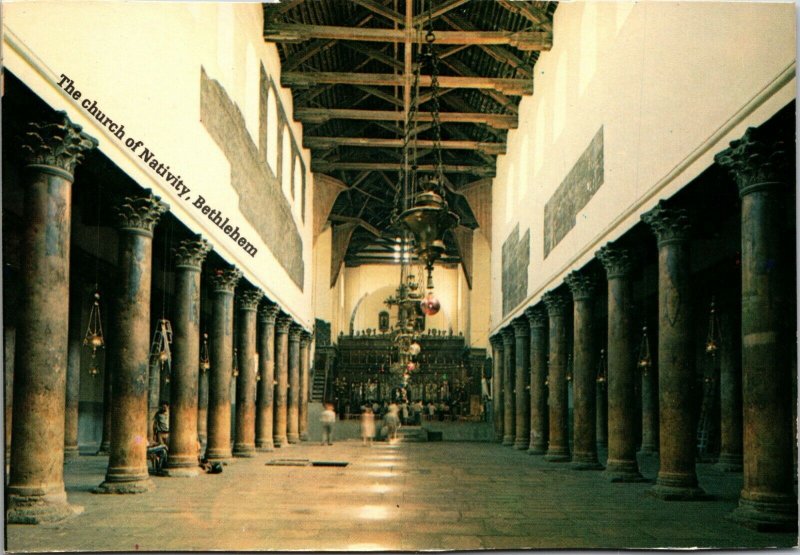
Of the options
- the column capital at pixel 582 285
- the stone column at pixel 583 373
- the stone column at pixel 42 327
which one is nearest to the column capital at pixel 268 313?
the stone column at pixel 583 373

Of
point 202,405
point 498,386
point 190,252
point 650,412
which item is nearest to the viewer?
point 190,252

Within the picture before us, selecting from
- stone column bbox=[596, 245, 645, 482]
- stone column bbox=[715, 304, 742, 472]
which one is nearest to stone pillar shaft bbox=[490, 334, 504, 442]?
stone column bbox=[715, 304, 742, 472]

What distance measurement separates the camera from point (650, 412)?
89.2 feet

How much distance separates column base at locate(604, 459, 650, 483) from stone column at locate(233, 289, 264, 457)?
33.4 feet

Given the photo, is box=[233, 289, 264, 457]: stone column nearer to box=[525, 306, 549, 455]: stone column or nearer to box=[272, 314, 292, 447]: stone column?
box=[272, 314, 292, 447]: stone column

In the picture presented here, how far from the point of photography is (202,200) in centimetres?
1683

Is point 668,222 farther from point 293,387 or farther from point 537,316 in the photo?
point 293,387

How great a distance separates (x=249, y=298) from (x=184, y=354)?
6.28 meters

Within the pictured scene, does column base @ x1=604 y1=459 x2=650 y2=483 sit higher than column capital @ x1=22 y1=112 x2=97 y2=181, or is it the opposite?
column capital @ x1=22 y1=112 x2=97 y2=181

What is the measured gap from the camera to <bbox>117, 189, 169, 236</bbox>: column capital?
13.9m

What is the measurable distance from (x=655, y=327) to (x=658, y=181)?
14585 mm

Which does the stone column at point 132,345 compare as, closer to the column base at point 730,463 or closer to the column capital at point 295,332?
the column base at point 730,463

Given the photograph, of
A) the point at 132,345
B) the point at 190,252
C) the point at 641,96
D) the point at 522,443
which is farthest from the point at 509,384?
the point at 132,345

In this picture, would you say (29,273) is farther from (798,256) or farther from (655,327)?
(655,327)
